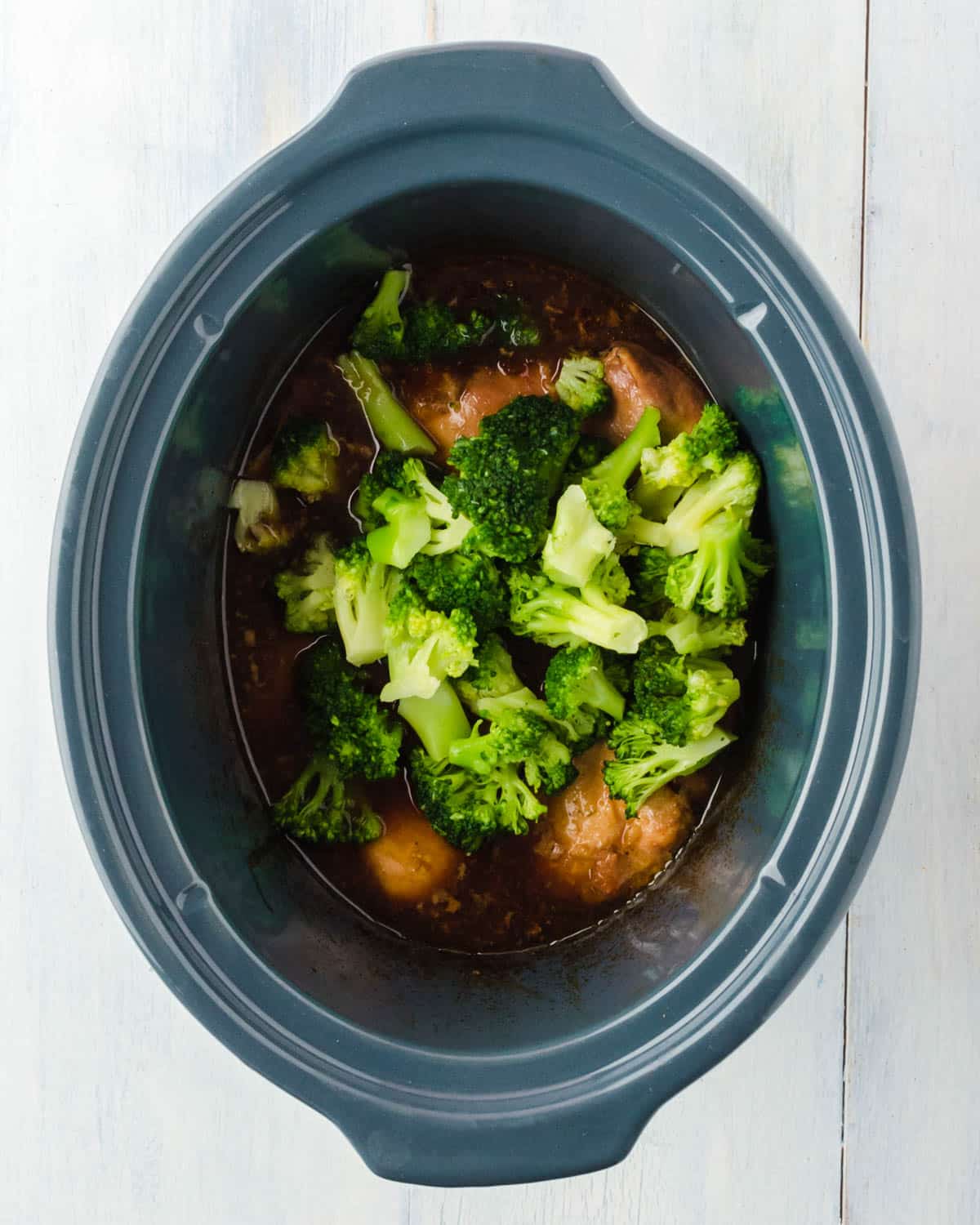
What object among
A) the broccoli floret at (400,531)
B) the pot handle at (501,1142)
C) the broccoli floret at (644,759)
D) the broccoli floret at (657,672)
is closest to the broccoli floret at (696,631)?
the broccoli floret at (657,672)

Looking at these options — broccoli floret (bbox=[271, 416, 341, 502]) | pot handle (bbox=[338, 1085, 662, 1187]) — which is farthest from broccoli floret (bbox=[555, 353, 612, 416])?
pot handle (bbox=[338, 1085, 662, 1187])

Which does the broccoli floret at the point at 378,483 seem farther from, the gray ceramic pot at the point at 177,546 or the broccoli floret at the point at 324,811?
the broccoli floret at the point at 324,811

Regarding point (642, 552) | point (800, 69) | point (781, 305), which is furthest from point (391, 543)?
point (800, 69)

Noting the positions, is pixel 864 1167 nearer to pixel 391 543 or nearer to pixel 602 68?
pixel 391 543

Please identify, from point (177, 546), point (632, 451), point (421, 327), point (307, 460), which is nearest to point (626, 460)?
point (632, 451)

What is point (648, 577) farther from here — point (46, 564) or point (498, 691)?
point (46, 564)
